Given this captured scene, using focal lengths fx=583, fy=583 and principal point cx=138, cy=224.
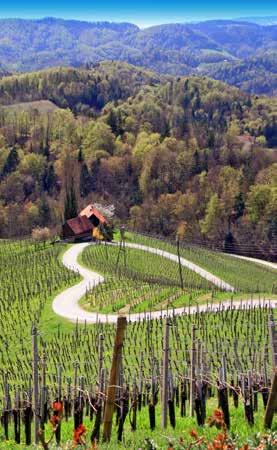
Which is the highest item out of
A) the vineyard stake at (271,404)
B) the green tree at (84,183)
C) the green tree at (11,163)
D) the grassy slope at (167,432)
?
the vineyard stake at (271,404)

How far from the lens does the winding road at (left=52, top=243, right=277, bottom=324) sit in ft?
135

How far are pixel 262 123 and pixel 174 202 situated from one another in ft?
289

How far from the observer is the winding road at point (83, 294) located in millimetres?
41000

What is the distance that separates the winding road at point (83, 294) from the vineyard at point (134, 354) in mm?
761

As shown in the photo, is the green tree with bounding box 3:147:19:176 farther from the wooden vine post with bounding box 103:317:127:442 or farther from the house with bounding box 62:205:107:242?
the wooden vine post with bounding box 103:317:127:442

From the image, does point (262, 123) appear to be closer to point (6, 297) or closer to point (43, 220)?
point (43, 220)

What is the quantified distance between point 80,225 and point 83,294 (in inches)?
1116

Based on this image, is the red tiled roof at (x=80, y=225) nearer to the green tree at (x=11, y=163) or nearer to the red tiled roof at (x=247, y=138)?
the green tree at (x=11, y=163)

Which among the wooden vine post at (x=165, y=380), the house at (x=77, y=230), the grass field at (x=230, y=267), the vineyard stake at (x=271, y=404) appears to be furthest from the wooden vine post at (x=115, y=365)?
the house at (x=77, y=230)

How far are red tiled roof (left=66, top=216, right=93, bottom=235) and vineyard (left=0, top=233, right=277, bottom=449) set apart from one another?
174 inches

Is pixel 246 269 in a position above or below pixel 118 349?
below

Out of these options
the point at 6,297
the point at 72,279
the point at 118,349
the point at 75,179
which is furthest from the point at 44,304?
the point at 75,179

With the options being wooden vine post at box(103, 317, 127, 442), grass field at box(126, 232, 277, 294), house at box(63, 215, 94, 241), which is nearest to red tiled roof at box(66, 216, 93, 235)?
house at box(63, 215, 94, 241)

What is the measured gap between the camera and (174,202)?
367 ft
